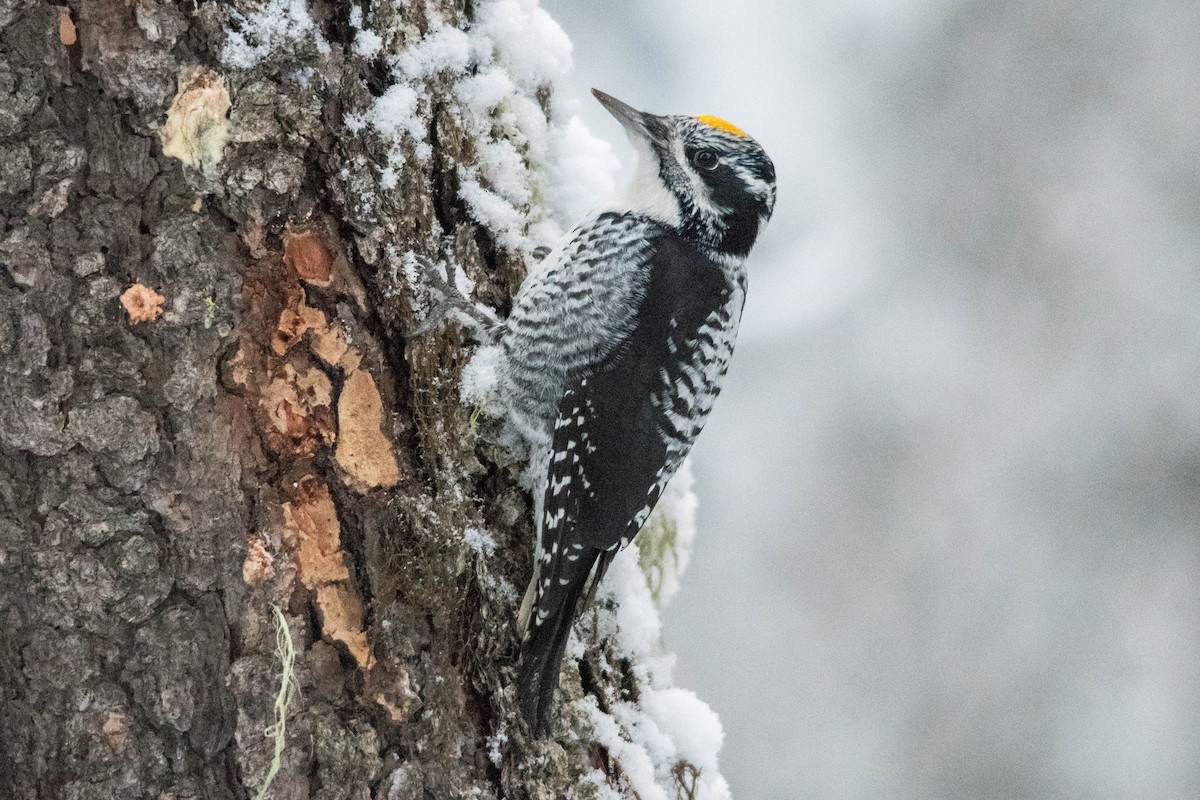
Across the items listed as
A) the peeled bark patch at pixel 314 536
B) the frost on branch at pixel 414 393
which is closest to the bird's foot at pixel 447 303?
the frost on branch at pixel 414 393

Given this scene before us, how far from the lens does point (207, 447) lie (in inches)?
73.1

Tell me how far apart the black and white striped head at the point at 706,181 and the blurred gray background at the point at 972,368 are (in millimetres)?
3090

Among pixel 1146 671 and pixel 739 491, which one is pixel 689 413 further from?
pixel 1146 671

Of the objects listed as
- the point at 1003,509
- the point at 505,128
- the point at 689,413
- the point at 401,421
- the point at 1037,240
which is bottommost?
the point at 401,421

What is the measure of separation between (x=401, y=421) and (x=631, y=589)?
0.89m

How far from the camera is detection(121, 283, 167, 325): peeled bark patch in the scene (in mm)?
1835

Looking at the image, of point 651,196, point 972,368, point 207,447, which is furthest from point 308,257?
point 972,368

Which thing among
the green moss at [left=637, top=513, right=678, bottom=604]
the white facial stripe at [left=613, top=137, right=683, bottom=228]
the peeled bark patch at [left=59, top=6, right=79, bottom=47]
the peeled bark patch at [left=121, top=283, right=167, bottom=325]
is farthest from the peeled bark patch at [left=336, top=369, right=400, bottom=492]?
the white facial stripe at [left=613, top=137, right=683, bottom=228]

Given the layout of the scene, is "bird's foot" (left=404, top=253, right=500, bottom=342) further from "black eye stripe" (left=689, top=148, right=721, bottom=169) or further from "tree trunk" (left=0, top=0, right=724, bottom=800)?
"black eye stripe" (left=689, top=148, right=721, bottom=169)

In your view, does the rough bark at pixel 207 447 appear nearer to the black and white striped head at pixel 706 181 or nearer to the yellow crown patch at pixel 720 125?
the black and white striped head at pixel 706 181

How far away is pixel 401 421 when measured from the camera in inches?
81.9

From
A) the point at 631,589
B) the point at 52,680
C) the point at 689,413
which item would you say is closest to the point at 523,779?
the point at 631,589

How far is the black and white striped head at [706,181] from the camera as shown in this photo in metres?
2.96

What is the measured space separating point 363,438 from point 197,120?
69 centimetres
